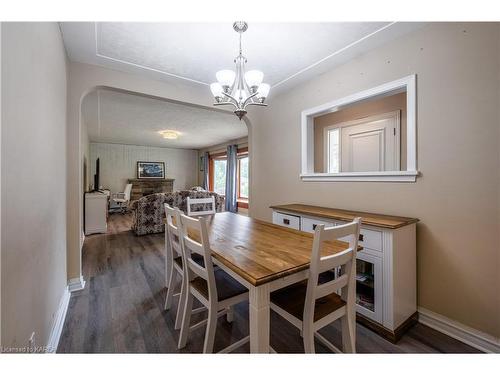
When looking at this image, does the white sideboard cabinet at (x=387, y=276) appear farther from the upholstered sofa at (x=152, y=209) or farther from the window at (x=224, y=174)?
the window at (x=224, y=174)

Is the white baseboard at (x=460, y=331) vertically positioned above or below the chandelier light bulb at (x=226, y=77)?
below

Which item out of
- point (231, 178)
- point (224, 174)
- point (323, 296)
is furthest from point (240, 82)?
point (224, 174)

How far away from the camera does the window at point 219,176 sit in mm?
8181

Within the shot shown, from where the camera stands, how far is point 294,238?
1.54 meters

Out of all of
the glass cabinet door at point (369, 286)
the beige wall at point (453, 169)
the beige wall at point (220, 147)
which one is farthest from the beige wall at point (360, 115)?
the beige wall at point (220, 147)

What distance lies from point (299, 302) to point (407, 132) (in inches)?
63.4

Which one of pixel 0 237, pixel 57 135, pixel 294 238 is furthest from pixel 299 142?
pixel 0 237

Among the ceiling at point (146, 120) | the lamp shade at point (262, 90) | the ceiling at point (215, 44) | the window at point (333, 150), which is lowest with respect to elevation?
the window at point (333, 150)

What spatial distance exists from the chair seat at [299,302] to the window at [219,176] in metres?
6.92

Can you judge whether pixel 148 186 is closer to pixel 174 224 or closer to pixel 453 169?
pixel 174 224

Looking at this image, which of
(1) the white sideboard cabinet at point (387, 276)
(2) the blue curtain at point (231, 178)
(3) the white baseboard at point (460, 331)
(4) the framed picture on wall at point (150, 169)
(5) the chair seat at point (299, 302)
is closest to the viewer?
(5) the chair seat at point (299, 302)

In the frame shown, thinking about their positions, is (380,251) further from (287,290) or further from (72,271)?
(72,271)

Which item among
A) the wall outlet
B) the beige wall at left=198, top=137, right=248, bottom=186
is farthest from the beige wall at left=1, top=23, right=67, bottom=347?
the beige wall at left=198, top=137, right=248, bottom=186

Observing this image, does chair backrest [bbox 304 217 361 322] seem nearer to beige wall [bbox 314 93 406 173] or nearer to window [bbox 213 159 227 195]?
beige wall [bbox 314 93 406 173]
